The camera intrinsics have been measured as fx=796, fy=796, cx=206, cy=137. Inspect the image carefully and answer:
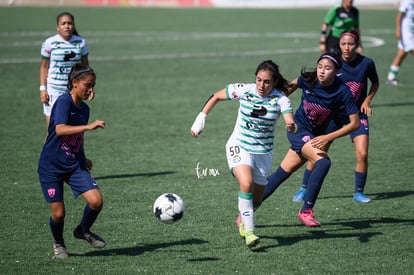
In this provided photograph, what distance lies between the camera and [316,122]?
1018cm

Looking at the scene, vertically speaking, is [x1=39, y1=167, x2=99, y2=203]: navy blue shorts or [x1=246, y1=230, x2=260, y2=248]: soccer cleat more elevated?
[x1=39, y1=167, x2=99, y2=203]: navy blue shorts

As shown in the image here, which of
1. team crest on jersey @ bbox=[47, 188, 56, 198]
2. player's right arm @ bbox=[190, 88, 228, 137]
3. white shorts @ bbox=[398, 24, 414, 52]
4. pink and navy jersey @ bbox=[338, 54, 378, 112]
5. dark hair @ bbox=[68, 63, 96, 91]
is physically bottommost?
white shorts @ bbox=[398, 24, 414, 52]

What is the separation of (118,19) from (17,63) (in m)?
16.4

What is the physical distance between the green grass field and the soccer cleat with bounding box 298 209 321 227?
0.13m

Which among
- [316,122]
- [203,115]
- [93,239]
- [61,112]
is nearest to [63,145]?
[61,112]

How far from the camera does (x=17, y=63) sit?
25.0 metres

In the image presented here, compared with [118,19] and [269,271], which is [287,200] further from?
[118,19]

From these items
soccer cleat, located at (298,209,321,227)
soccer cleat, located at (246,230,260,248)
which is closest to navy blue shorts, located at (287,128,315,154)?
soccer cleat, located at (298,209,321,227)

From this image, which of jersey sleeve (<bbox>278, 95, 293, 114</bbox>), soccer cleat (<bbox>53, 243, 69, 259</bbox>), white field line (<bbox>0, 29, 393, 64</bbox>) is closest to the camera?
soccer cleat (<bbox>53, 243, 69, 259</bbox>)

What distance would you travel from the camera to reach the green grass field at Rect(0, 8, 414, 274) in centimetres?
856

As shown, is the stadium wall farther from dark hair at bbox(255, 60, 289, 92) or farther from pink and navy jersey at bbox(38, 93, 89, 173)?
pink and navy jersey at bbox(38, 93, 89, 173)

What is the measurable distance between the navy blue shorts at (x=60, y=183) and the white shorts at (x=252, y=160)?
1.66 meters

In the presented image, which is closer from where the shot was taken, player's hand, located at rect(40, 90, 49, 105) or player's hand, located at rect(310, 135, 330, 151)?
player's hand, located at rect(310, 135, 330, 151)

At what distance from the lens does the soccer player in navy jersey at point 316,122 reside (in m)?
9.66
